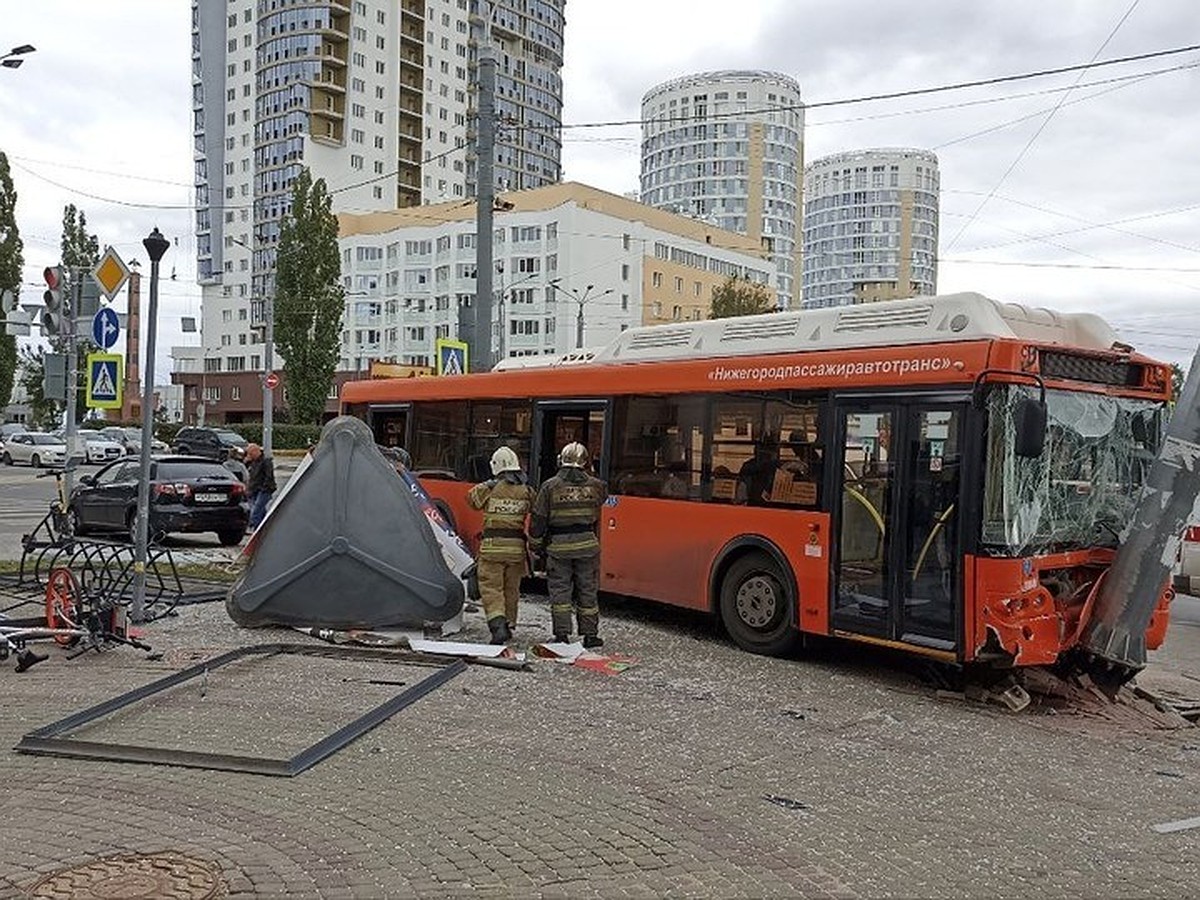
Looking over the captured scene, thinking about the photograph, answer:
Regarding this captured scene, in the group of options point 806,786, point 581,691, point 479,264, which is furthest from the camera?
point 479,264

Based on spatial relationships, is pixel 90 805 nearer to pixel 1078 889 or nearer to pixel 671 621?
pixel 1078 889

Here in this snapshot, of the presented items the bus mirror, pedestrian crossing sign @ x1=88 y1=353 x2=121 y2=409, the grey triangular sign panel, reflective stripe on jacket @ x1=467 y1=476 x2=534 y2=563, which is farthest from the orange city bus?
pedestrian crossing sign @ x1=88 y1=353 x2=121 y2=409

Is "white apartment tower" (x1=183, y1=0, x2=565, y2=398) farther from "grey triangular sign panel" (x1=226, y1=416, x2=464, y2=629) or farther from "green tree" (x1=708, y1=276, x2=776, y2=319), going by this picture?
"grey triangular sign panel" (x1=226, y1=416, x2=464, y2=629)

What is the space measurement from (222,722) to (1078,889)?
491 cm

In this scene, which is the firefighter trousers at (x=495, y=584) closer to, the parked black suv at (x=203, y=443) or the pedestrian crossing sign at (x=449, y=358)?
the pedestrian crossing sign at (x=449, y=358)

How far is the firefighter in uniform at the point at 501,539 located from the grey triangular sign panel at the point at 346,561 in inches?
17.3

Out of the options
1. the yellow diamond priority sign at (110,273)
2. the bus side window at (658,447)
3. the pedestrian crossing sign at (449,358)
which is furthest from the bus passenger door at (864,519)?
the pedestrian crossing sign at (449,358)

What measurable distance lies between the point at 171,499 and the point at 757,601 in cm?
1114

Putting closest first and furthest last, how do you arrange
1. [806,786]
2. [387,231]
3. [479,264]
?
[806,786] → [479,264] → [387,231]

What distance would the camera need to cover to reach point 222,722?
7102 millimetres

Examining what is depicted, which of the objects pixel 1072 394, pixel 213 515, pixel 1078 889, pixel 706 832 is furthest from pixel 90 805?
pixel 213 515

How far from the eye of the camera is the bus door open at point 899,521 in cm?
833

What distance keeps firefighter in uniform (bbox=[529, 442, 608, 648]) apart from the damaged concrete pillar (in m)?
3.93

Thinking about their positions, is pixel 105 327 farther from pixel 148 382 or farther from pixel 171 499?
pixel 148 382
